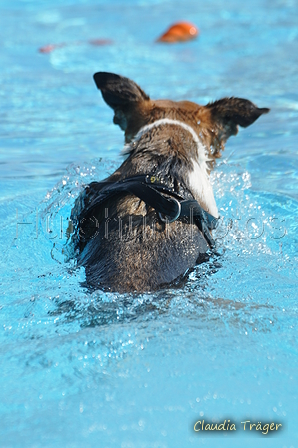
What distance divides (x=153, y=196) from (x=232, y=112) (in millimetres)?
1537

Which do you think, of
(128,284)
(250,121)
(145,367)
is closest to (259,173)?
(250,121)

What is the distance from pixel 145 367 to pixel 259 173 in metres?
3.53

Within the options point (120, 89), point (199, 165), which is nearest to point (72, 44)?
point (120, 89)

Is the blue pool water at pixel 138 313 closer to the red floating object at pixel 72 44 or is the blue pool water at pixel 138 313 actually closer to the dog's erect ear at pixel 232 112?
the dog's erect ear at pixel 232 112

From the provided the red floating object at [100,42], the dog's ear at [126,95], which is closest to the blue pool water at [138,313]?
the dog's ear at [126,95]

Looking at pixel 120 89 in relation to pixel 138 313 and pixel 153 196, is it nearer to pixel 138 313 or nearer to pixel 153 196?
pixel 153 196

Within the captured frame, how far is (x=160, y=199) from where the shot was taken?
316 cm

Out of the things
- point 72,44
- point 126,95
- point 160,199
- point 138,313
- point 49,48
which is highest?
point 72,44

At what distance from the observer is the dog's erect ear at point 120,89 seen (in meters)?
4.33

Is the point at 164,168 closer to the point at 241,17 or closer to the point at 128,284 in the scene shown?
the point at 128,284

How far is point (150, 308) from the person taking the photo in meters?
2.92

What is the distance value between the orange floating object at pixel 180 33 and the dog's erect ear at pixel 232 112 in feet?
22.1

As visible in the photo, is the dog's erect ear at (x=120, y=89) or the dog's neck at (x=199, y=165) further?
the dog's erect ear at (x=120, y=89)

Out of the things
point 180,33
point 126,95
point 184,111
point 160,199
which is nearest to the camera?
point 160,199
